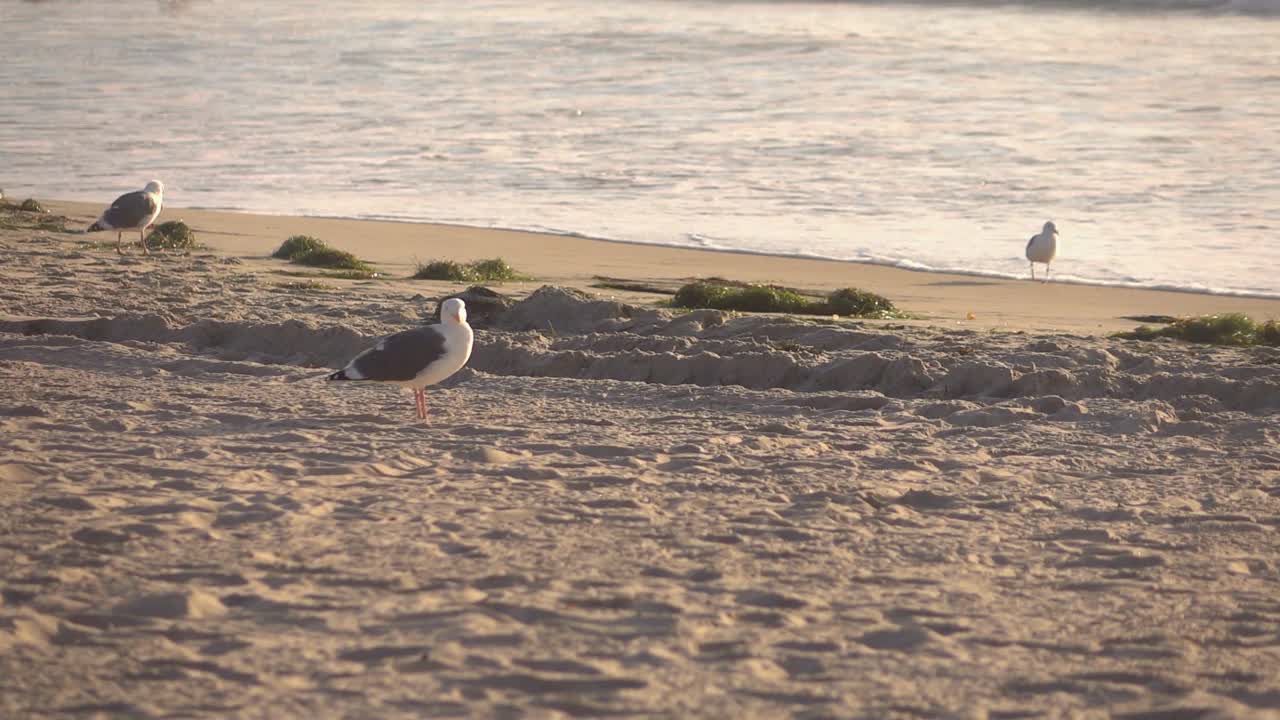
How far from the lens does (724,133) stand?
21734 mm

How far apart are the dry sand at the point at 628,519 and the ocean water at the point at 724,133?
5221mm

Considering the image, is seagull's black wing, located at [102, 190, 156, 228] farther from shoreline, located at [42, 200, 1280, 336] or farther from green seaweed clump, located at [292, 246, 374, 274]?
green seaweed clump, located at [292, 246, 374, 274]

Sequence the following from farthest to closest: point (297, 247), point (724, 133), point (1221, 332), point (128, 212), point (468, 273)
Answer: point (724, 133)
point (297, 247)
point (128, 212)
point (468, 273)
point (1221, 332)

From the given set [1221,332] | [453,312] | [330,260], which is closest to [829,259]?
[330,260]

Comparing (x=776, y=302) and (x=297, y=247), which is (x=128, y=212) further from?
(x=776, y=302)

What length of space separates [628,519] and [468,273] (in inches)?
231

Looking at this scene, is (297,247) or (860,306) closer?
(860,306)

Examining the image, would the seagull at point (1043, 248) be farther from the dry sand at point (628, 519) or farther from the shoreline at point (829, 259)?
the dry sand at point (628, 519)

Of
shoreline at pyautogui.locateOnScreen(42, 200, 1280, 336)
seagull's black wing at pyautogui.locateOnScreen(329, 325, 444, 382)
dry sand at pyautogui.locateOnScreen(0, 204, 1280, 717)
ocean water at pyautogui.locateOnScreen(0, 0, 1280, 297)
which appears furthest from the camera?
ocean water at pyautogui.locateOnScreen(0, 0, 1280, 297)

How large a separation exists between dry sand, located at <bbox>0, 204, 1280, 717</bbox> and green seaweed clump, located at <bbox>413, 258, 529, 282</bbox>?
1568 millimetres

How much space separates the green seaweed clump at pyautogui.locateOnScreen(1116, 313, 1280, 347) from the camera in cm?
904

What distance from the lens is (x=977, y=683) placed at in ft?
13.9

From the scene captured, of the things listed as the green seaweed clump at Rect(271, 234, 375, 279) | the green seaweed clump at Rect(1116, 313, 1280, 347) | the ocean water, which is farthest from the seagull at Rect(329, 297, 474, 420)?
the ocean water

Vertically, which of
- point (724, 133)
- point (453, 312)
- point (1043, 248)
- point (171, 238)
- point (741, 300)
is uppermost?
point (724, 133)
